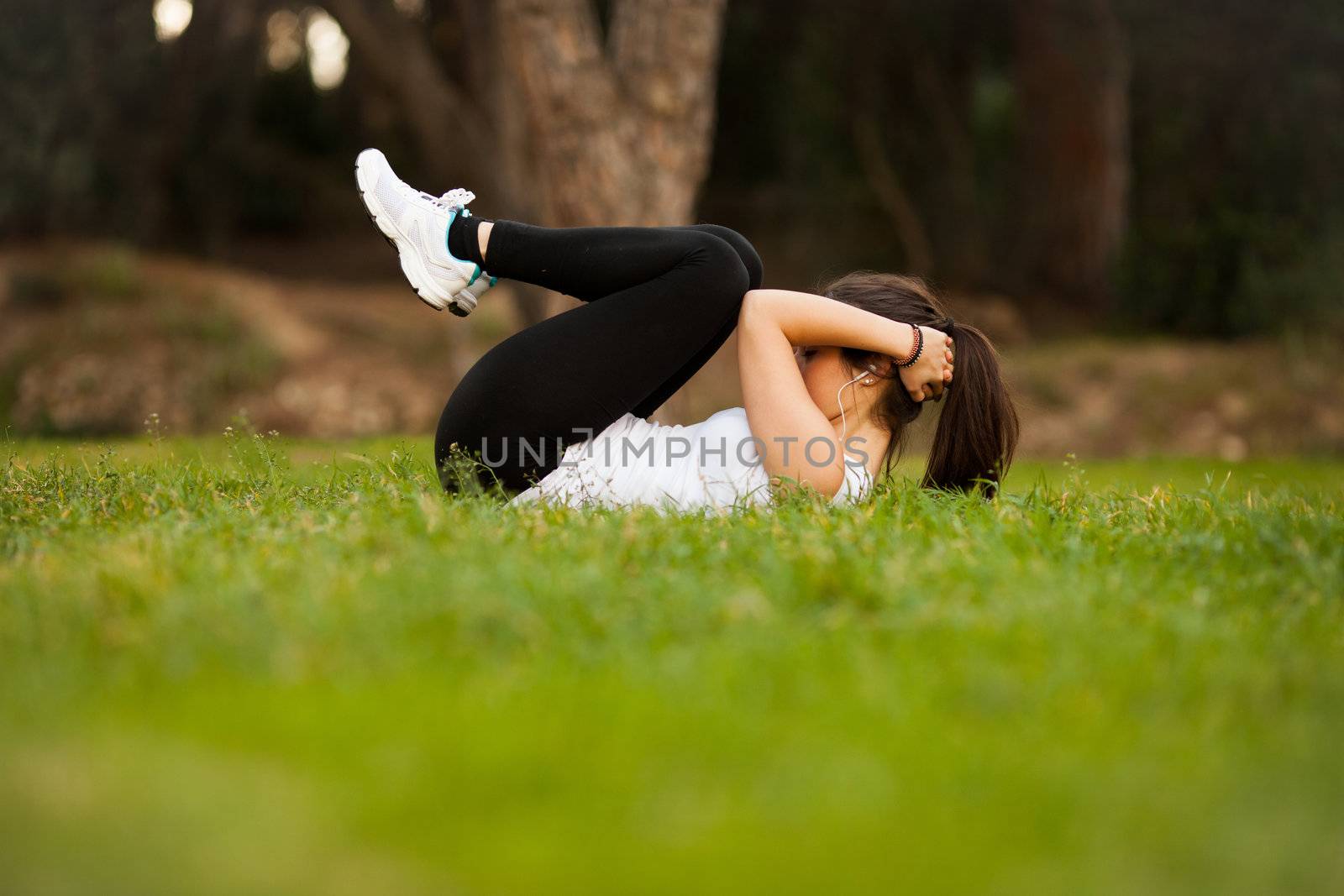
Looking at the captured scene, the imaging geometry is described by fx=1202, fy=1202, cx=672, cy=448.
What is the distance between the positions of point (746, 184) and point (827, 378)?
12.9m

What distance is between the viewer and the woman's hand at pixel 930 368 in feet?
11.9

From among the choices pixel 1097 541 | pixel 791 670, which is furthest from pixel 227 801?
pixel 1097 541

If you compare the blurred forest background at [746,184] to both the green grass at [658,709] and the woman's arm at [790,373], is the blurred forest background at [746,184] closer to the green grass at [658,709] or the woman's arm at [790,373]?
the woman's arm at [790,373]

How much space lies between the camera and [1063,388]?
33.3 feet

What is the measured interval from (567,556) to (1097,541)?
145 cm

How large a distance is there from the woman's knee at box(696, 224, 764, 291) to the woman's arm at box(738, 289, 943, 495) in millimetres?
126

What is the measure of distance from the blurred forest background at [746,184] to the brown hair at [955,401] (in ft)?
11.3

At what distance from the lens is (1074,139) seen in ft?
41.4

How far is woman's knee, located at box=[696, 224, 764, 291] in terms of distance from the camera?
11.5 feet

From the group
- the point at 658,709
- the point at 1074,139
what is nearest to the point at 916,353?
the point at 658,709

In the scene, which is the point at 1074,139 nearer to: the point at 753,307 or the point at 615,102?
the point at 615,102

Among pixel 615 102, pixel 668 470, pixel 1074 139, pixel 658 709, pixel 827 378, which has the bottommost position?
pixel 668 470

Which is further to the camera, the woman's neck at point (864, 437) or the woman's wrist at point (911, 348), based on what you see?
the woman's neck at point (864, 437)

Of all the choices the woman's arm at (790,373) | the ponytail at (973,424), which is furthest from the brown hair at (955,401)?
the woman's arm at (790,373)
